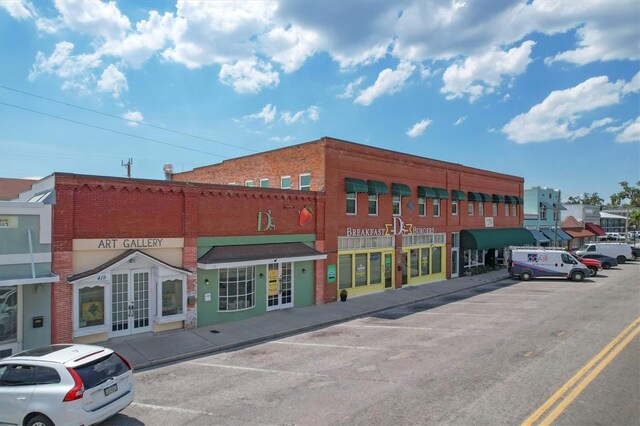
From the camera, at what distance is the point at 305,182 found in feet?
75.5

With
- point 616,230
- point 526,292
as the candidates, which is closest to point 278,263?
point 526,292

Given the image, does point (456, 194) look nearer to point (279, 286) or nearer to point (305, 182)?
point (305, 182)

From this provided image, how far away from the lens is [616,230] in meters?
88.1

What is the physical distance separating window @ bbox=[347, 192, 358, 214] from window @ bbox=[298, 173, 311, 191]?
2364 millimetres

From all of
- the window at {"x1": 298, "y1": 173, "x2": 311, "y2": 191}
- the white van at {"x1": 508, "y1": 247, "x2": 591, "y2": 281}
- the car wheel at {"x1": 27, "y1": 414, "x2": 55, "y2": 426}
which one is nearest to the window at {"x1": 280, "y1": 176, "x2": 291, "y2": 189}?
the window at {"x1": 298, "y1": 173, "x2": 311, "y2": 191}

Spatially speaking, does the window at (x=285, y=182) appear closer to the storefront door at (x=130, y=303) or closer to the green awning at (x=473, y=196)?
the storefront door at (x=130, y=303)

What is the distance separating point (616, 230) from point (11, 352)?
105389 mm

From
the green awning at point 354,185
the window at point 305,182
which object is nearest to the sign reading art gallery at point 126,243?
the window at point 305,182

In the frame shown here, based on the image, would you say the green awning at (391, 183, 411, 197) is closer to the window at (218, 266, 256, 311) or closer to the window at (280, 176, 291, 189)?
the window at (280, 176, 291, 189)

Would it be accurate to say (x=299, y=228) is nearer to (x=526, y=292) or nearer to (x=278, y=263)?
(x=278, y=263)

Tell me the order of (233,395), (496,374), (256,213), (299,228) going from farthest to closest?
(299,228)
(256,213)
(496,374)
(233,395)

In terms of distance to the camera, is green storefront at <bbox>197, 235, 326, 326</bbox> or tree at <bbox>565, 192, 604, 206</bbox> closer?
green storefront at <bbox>197, 235, 326, 326</bbox>

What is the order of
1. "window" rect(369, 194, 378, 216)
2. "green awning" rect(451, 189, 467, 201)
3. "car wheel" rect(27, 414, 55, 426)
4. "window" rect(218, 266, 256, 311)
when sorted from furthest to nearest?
"green awning" rect(451, 189, 467, 201) → "window" rect(369, 194, 378, 216) → "window" rect(218, 266, 256, 311) → "car wheel" rect(27, 414, 55, 426)

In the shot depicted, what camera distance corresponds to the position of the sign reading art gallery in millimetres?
14023
